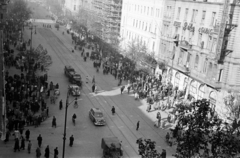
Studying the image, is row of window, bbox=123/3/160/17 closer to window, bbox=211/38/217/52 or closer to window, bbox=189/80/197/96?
window, bbox=189/80/197/96

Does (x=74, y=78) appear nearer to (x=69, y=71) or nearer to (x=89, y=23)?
(x=69, y=71)

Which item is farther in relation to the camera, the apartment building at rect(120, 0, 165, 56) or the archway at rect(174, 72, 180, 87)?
the apartment building at rect(120, 0, 165, 56)

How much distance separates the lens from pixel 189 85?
50750 millimetres

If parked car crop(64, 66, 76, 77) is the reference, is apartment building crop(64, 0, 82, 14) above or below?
above

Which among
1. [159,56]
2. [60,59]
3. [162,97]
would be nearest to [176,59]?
[159,56]

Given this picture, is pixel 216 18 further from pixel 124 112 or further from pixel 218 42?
pixel 124 112

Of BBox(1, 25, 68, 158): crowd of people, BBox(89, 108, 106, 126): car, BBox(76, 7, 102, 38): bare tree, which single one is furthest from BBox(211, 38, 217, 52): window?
BBox(76, 7, 102, 38): bare tree

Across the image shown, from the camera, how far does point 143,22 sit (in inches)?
2793

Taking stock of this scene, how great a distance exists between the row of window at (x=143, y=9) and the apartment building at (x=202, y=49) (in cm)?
576

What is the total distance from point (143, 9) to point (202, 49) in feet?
83.7

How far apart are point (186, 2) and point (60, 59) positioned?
28481mm

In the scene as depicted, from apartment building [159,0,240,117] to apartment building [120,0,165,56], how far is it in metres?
4.10

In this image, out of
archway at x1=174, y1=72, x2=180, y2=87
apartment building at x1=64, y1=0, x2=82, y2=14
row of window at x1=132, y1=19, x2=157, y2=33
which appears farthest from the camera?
apartment building at x1=64, y1=0, x2=82, y2=14

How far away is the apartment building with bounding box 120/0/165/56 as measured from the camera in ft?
210
